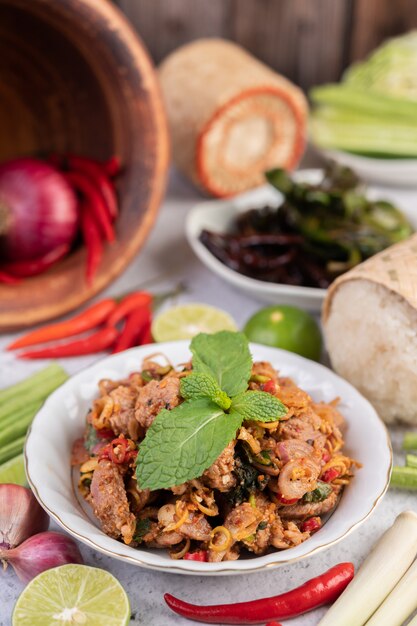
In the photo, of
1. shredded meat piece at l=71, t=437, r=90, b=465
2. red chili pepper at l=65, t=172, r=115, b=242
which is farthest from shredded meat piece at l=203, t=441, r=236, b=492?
red chili pepper at l=65, t=172, r=115, b=242

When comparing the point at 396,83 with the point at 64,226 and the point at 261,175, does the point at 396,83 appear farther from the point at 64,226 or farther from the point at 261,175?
the point at 64,226

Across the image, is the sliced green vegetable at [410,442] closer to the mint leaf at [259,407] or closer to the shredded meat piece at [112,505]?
the mint leaf at [259,407]

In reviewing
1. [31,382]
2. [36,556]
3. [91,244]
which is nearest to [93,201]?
[91,244]

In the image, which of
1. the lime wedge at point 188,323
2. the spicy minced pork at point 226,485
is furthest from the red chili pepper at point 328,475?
the lime wedge at point 188,323

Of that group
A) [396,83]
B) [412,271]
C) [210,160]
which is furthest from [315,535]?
[396,83]

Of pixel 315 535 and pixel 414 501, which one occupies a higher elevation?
pixel 315 535

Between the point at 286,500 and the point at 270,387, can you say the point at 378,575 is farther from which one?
the point at 270,387

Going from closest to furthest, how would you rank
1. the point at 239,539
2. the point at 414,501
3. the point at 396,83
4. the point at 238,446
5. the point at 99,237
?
the point at 239,539, the point at 238,446, the point at 414,501, the point at 99,237, the point at 396,83
